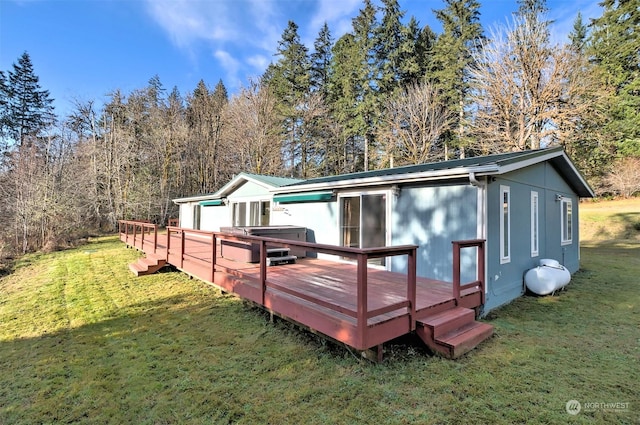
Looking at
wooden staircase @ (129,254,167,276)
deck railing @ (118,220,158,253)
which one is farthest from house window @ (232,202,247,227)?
wooden staircase @ (129,254,167,276)

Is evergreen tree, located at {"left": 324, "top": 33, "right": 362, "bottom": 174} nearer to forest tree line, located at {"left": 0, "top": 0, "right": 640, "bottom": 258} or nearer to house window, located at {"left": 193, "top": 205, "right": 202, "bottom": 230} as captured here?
forest tree line, located at {"left": 0, "top": 0, "right": 640, "bottom": 258}

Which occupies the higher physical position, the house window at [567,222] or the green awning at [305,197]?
the green awning at [305,197]

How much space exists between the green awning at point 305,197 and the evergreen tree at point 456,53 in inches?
519

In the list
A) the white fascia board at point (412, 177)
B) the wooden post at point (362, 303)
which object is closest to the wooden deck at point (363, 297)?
the wooden post at point (362, 303)

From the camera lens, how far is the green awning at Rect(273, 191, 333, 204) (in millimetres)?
7727

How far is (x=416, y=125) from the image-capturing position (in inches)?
730

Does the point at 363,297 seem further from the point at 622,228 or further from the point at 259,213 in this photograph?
the point at 622,228

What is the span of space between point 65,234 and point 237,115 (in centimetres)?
1171

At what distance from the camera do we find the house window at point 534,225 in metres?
6.54

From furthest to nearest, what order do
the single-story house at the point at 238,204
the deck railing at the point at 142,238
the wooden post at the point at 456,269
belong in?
1. the single-story house at the point at 238,204
2. the deck railing at the point at 142,238
3. the wooden post at the point at 456,269

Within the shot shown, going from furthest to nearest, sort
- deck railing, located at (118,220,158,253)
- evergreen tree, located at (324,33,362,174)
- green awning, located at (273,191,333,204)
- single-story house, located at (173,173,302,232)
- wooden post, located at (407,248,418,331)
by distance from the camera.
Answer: evergreen tree, located at (324,33,362,174) < single-story house, located at (173,173,302,232) < deck railing, located at (118,220,158,253) < green awning, located at (273,191,333,204) < wooden post, located at (407,248,418,331)

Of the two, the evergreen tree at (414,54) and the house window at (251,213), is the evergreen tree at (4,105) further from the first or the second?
the evergreen tree at (414,54)

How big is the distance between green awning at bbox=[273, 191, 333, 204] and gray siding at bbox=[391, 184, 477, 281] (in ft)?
6.49

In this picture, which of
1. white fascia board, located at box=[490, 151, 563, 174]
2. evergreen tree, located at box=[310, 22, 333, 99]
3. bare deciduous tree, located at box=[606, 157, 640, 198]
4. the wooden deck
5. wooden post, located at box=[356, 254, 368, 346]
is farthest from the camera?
evergreen tree, located at box=[310, 22, 333, 99]
